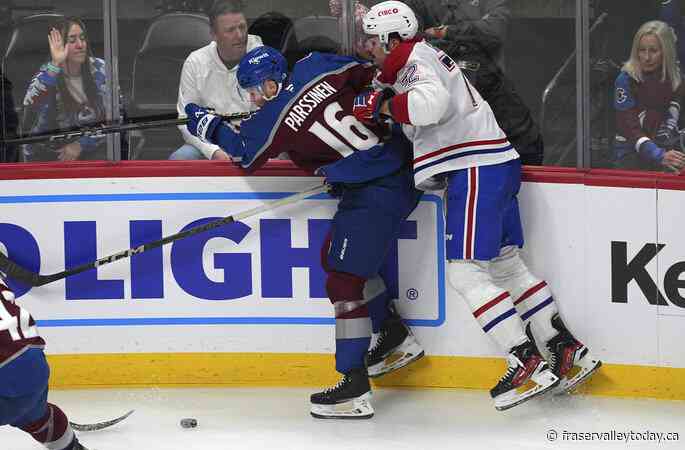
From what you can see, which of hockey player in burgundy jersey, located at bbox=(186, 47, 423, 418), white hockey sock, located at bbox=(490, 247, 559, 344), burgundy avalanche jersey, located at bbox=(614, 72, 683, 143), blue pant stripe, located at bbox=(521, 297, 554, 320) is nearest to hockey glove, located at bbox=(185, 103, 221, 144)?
hockey player in burgundy jersey, located at bbox=(186, 47, 423, 418)

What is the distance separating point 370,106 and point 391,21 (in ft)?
0.91

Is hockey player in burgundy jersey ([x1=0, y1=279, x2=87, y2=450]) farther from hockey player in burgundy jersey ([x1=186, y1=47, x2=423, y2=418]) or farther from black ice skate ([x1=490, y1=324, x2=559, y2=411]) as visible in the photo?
black ice skate ([x1=490, y1=324, x2=559, y2=411])

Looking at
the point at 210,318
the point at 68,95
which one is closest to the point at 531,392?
the point at 210,318

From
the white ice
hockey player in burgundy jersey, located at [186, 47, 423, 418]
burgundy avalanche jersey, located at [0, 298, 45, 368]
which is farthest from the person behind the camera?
hockey player in burgundy jersey, located at [186, 47, 423, 418]

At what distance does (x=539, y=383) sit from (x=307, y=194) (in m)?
1.00

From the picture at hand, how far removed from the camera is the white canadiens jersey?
4.08 meters

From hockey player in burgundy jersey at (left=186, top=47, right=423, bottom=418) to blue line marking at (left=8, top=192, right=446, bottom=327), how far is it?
0.71 feet

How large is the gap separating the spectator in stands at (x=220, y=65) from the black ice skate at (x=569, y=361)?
1.32 m

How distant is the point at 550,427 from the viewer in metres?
4.14

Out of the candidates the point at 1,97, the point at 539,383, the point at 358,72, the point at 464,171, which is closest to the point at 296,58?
the point at 358,72

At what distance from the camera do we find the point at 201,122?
14.4 ft

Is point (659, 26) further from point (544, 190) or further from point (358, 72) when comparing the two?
point (358, 72)

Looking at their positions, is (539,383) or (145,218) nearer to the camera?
(539,383)

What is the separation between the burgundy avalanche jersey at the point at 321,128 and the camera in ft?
14.0
